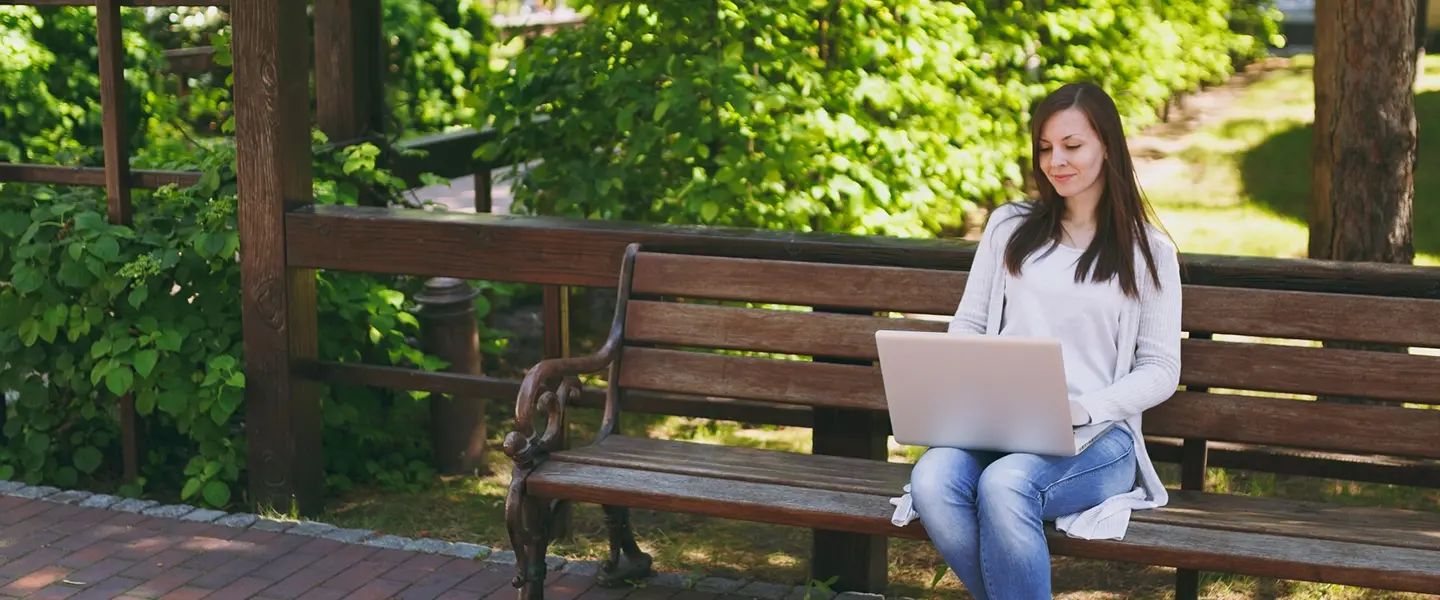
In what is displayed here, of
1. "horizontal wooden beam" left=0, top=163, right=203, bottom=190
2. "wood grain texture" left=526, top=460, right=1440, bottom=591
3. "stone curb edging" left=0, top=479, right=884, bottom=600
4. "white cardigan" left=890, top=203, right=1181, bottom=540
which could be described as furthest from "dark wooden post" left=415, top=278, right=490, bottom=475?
"white cardigan" left=890, top=203, right=1181, bottom=540

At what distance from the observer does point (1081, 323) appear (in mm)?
3646

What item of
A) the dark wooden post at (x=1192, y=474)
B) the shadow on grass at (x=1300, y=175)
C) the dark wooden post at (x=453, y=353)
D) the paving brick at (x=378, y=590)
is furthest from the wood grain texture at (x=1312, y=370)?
the shadow on grass at (x=1300, y=175)

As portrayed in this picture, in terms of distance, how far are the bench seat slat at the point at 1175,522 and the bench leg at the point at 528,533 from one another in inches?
1.6

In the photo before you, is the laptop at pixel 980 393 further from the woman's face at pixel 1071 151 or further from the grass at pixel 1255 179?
the grass at pixel 1255 179

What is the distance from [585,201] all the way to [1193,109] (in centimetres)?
1300

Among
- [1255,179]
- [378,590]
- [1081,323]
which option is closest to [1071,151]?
[1081,323]

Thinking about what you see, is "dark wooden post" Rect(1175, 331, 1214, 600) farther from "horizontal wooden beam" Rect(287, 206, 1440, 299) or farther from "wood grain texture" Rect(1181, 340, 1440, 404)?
"horizontal wooden beam" Rect(287, 206, 1440, 299)

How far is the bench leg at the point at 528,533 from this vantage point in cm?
387

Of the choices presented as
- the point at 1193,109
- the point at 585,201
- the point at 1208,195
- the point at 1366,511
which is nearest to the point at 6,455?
the point at 585,201

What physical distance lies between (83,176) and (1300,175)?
9.76m

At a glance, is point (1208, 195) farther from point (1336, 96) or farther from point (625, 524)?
point (625, 524)

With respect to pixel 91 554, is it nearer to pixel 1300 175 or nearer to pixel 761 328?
pixel 761 328

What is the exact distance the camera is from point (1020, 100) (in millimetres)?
6969

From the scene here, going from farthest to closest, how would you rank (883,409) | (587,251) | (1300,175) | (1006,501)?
Answer: (1300,175), (587,251), (883,409), (1006,501)
